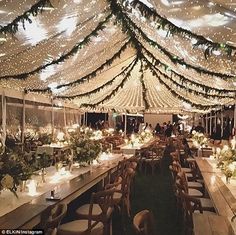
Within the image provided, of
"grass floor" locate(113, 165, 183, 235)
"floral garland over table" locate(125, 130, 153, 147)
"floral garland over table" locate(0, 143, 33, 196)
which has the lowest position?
"grass floor" locate(113, 165, 183, 235)

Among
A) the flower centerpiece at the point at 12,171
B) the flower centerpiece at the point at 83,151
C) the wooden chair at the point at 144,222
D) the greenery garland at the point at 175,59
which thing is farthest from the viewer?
the greenery garland at the point at 175,59

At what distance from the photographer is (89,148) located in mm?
5820

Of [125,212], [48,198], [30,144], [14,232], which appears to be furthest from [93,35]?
[30,144]

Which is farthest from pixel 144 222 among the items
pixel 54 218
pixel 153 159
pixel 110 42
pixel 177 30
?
pixel 153 159

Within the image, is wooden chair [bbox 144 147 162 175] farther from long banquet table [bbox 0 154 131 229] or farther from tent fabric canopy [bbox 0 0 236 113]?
long banquet table [bbox 0 154 131 229]

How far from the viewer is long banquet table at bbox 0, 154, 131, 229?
2.77m

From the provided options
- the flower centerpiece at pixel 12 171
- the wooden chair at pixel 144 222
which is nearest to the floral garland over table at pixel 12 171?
the flower centerpiece at pixel 12 171

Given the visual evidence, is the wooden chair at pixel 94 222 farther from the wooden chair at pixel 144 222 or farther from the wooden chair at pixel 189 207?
the wooden chair at pixel 144 222

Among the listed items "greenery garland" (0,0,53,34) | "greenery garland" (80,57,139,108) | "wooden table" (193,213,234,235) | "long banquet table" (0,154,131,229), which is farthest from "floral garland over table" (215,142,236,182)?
"greenery garland" (80,57,139,108)

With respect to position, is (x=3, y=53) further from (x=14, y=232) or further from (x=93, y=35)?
(x=14, y=232)

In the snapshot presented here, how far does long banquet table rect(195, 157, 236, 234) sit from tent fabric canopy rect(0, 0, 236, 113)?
169 centimetres

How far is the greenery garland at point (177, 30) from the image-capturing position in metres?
4.68

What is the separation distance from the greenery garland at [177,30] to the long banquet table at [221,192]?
5.55 ft

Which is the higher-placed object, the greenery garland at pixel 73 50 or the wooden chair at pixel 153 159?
the greenery garland at pixel 73 50
